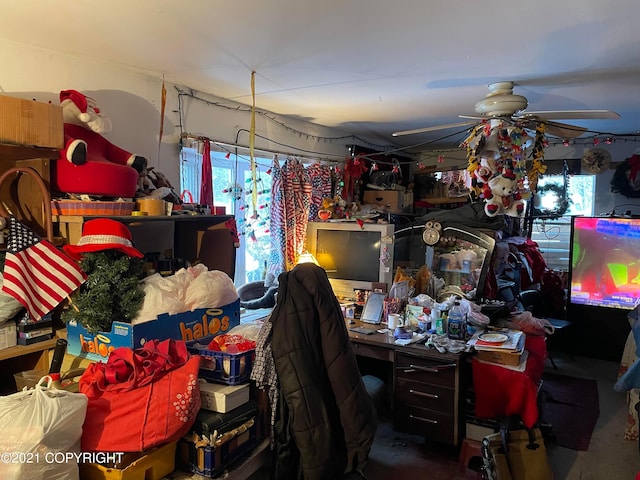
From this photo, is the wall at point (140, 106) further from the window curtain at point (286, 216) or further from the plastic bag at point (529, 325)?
the plastic bag at point (529, 325)

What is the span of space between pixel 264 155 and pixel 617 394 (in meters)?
3.39

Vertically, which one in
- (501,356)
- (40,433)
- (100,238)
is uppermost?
(100,238)

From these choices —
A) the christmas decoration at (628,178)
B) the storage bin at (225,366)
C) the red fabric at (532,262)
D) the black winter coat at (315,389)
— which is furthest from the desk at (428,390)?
the christmas decoration at (628,178)

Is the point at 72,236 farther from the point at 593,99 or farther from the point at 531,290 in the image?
the point at 531,290

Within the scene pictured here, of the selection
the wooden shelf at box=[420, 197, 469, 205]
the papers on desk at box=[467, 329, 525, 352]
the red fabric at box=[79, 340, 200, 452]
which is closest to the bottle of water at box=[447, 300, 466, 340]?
the papers on desk at box=[467, 329, 525, 352]

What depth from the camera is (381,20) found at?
183cm

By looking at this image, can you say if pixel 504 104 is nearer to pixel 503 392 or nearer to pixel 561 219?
pixel 503 392

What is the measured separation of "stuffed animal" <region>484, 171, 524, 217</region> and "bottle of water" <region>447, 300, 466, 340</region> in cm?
75

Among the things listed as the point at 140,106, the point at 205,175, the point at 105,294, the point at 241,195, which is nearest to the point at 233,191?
the point at 241,195

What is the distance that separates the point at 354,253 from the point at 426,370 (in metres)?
1.16

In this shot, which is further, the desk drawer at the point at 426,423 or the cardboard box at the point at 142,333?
the desk drawer at the point at 426,423

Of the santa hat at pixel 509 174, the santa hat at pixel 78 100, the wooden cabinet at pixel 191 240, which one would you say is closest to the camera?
the santa hat at pixel 78 100

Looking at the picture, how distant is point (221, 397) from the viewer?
163 cm

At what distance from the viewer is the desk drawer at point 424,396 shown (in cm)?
251
